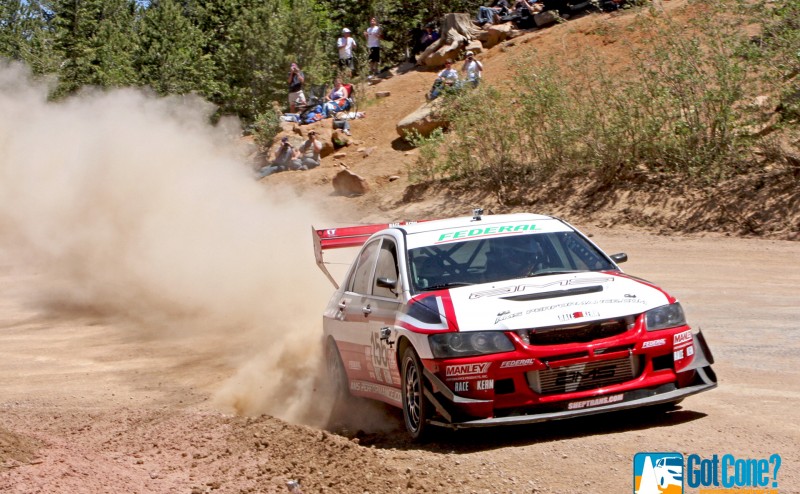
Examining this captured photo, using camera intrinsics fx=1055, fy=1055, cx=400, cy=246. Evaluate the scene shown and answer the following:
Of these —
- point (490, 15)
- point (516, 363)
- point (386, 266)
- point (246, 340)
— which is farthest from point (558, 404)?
point (490, 15)

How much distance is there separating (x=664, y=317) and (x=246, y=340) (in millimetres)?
7779

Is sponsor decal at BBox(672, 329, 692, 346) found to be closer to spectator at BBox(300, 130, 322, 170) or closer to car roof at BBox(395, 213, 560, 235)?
car roof at BBox(395, 213, 560, 235)

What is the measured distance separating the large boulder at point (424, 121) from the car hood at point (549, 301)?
21076mm

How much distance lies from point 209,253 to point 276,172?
12.5 m

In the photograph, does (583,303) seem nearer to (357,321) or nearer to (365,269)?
(357,321)

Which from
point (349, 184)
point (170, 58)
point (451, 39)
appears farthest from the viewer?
point (170, 58)

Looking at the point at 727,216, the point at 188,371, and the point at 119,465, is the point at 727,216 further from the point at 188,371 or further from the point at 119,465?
the point at 119,465

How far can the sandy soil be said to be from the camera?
6.63 metres

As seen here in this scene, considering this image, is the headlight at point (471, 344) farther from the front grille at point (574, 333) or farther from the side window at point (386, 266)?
the side window at point (386, 266)

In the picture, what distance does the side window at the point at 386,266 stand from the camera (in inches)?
323

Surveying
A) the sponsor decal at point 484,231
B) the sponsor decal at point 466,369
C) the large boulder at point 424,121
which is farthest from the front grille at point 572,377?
the large boulder at point 424,121

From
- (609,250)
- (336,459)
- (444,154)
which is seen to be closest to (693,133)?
(609,250)

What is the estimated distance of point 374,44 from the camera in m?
36.8

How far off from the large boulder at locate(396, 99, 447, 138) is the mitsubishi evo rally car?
2047 cm
